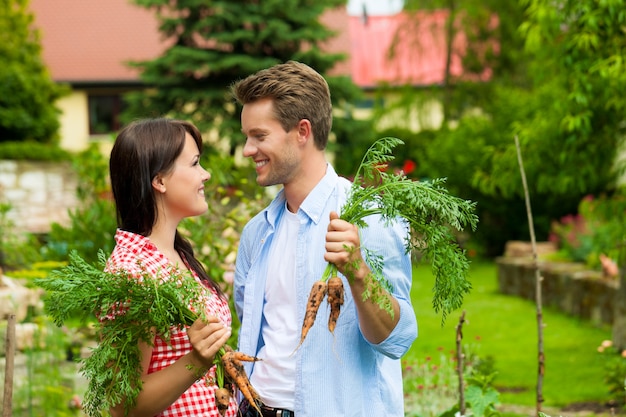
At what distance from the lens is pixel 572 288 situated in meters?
11.6

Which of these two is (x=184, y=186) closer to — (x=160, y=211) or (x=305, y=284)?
(x=160, y=211)

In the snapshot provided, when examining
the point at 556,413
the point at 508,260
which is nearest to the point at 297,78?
the point at 556,413

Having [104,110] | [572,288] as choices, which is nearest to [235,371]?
[572,288]

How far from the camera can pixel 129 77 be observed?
2495 centimetres

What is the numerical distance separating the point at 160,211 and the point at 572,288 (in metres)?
9.31

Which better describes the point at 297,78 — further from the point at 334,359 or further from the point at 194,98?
the point at 194,98

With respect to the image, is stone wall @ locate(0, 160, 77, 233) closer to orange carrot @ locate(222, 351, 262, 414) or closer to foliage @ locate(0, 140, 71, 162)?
foliage @ locate(0, 140, 71, 162)

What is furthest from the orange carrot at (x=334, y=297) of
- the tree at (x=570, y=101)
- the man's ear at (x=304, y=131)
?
the tree at (x=570, y=101)

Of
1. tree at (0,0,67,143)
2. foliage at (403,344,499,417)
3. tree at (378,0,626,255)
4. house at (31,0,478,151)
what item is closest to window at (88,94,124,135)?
house at (31,0,478,151)

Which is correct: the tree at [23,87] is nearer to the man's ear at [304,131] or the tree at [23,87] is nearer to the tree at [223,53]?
the tree at [223,53]

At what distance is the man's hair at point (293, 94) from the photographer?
120 inches

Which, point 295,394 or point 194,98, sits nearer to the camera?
point 295,394

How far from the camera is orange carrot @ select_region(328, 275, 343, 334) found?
8.94 feet

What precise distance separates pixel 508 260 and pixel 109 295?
12.2 metres
